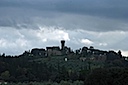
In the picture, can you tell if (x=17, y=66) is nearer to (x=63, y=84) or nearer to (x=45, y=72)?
(x=45, y=72)

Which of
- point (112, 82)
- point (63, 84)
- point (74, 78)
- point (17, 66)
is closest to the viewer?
point (112, 82)

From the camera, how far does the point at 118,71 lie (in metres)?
86.9

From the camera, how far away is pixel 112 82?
84562mm

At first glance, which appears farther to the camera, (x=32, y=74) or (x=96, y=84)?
(x=32, y=74)

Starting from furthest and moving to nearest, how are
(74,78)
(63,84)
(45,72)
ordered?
(45,72) → (74,78) → (63,84)

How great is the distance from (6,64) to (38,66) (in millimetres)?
11261

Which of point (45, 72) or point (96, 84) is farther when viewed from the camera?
point (45, 72)

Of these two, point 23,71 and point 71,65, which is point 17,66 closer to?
point 23,71

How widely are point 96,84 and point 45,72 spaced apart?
73.8 metres

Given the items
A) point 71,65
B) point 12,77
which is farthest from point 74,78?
point 71,65

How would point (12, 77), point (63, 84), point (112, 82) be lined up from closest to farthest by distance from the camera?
point (112, 82), point (63, 84), point (12, 77)

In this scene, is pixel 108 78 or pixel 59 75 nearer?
pixel 108 78

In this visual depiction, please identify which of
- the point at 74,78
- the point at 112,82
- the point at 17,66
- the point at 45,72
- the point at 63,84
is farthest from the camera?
the point at 17,66

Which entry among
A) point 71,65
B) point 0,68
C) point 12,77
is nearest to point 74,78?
point 12,77
